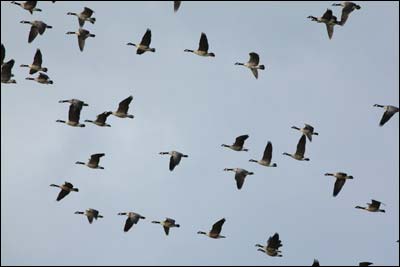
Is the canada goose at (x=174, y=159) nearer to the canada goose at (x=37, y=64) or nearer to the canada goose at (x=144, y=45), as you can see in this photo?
the canada goose at (x=144, y=45)

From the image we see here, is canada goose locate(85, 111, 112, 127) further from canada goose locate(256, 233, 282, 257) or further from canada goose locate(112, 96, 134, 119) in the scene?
canada goose locate(256, 233, 282, 257)

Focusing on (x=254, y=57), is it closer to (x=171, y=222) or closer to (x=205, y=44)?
(x=205, y=44)

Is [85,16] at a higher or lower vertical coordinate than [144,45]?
higher

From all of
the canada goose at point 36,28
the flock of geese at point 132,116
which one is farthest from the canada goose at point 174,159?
the canada goose at point 36,28

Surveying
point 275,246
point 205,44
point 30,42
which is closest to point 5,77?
point 30,42

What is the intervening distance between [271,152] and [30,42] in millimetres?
11140

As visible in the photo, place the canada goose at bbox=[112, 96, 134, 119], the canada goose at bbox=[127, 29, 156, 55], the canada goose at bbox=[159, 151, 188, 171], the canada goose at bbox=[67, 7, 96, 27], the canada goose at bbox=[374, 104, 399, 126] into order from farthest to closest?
the canada goose at bbox=[127, 29, 156, 55] → the canada goose at bbox=[67, 7, 96, 27] → the canada goose at bbox=[112, 96, 134, 119] → the canada goose at bbox=[159, 151, 188, 171] → the canada goose at bbox=[374, 104, 399, 126]

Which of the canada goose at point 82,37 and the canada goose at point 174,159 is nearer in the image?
the canada goose at point 174,159

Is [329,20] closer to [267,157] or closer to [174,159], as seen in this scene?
[267,157]

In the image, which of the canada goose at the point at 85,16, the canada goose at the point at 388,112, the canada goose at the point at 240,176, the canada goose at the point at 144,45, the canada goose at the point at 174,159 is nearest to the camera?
the canada goose at the point at 388,112

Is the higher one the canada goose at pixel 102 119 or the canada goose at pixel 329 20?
the canada goose at pixel 329 20

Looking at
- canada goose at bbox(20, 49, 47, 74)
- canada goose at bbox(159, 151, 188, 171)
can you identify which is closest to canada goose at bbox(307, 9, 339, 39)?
canada goose at bbox(159, 151, 188, 171)

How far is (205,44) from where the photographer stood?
6881 centimetres

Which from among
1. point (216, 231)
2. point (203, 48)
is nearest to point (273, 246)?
point (216, 231)
